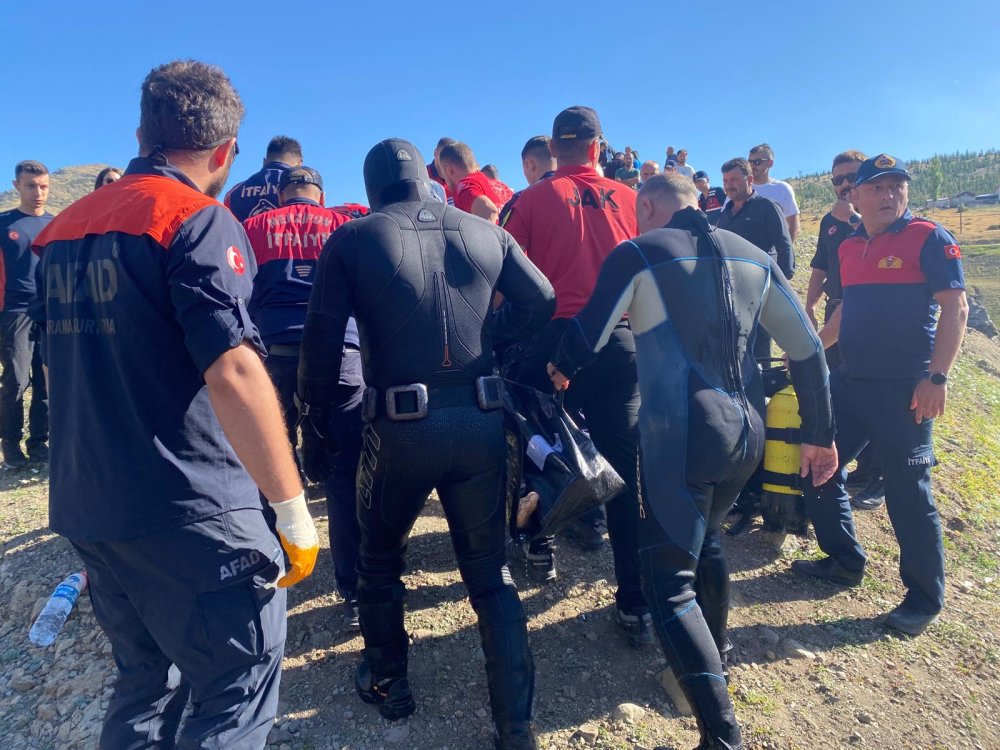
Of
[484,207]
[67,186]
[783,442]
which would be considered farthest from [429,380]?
[67,186]

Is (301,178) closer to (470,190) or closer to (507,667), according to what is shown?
(470,190)

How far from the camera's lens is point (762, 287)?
9.04 feet

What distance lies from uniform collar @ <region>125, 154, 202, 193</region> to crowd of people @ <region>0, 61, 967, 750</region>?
0.04ft

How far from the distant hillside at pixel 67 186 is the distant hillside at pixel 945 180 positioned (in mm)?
48450

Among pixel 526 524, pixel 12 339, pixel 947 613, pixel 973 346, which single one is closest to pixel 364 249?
pixel 526 524

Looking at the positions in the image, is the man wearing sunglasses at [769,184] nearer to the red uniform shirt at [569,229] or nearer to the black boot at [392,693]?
the red uniform shirt at [569,229]

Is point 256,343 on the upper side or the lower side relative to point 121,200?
lower

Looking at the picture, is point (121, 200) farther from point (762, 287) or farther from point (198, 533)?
point (762, 287)

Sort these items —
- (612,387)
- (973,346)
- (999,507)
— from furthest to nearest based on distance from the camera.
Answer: (973,346), (999,507), (612,387)

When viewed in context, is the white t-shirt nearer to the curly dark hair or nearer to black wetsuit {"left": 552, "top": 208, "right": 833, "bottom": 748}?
black wetsuit {"left": 552, "top": 208, "right": 833, "bottom": 748}

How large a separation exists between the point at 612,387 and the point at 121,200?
2424 mm

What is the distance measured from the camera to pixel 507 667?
2.57m

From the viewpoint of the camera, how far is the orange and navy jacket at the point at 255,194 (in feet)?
14.0

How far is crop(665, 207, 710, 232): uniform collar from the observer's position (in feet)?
8.99
